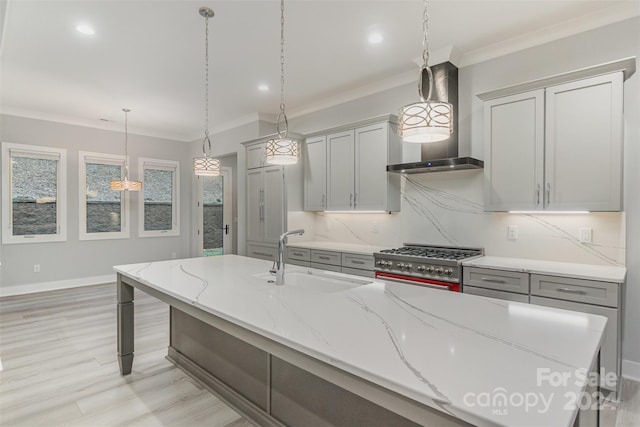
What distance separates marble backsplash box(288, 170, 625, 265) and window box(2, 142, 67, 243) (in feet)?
13.5

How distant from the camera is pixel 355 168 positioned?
4.09 meters

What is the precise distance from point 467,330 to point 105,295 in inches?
221

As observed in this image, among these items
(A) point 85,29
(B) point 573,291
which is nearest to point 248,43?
(A) point 85,29

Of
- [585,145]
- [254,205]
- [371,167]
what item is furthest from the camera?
[254,205]

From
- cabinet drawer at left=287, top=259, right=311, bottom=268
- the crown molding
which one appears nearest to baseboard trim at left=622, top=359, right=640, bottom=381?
the crown molding

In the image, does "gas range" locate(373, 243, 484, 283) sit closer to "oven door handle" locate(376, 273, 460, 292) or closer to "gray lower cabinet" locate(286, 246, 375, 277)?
"oven door handle" locate(376, 273, 460, 292)

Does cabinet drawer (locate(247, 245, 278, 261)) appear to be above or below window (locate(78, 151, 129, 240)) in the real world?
below

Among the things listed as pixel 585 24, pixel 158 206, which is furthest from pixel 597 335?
pixel 158 206

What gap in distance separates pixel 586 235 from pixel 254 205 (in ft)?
13.0

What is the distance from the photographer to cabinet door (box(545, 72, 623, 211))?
2.45m

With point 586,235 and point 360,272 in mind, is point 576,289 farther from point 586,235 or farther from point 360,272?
point 360,272

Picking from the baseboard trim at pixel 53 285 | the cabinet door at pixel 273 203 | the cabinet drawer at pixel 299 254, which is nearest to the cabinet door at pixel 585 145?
the cabinet drawer at pixel 299 254

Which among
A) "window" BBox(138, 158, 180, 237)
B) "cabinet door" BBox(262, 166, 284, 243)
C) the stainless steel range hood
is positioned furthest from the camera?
"window" BBox(138, 158, 180, 237)

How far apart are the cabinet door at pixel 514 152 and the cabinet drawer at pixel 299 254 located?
2126 mm
